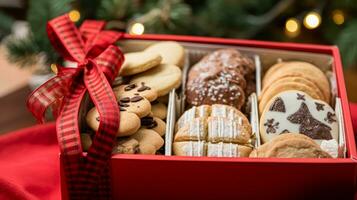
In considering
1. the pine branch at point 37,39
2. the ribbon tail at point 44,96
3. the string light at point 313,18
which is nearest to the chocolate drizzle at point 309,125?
the ribbon tail at point 44,96

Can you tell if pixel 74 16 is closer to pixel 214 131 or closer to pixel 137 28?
pixel 137 28

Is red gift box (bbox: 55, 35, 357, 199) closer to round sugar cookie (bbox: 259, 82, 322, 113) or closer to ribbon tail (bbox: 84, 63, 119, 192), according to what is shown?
ribbon tail (bbox: 84, 63, 119, 192)

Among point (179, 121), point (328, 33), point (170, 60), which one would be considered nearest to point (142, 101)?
point (179, 121)

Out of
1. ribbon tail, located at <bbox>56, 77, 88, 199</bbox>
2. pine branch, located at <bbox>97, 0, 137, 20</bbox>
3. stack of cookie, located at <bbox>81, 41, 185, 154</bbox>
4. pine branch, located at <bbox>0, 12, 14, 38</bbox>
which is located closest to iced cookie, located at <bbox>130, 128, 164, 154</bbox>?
stack of cookie, located at <bbox>81, 41, 185, 154</bbox>

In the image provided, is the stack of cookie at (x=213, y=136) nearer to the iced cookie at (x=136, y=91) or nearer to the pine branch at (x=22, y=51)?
the iced cookie at (x=136, y=91)

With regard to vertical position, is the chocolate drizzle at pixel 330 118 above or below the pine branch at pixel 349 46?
below

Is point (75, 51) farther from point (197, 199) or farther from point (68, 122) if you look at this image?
point (197, 199)

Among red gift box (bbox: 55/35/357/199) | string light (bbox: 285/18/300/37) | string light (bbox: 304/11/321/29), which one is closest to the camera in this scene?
red gift box (bbox: 55/35/357/199)
